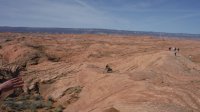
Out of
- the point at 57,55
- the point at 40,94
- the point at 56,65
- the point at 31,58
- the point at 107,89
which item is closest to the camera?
the point at 107,89

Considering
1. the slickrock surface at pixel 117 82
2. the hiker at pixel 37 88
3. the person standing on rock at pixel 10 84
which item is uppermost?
the person standing on rock at pixel 10 84

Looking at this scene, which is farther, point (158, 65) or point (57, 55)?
point (57, 55)

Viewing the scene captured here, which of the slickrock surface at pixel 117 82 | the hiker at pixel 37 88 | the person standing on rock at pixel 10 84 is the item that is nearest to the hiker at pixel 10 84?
the person standing on rock at pixel 10 84

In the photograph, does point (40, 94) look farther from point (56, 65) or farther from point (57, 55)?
point (57, 55)

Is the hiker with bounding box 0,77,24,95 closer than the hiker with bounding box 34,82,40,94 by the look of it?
Yes

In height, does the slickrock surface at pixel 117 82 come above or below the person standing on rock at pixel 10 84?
below

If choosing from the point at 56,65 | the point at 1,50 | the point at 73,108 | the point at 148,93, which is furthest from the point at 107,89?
the point at 1,50

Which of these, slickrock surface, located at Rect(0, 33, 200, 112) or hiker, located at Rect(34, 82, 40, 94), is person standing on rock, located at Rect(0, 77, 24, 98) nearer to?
slickrock surface, located at Rect(0, 33, 200, 112)

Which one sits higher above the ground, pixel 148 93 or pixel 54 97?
pixel 148 93

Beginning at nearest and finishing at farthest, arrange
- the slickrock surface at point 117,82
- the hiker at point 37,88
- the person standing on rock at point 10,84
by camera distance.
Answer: the person standing on rock at point 10,84 < the slickrock surface at point 117,82 < the hiker at point 37,88

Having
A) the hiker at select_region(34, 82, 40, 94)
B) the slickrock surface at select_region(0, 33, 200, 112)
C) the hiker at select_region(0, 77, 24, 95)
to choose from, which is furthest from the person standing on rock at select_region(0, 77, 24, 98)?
the hiker at select_region(34, 82, 40, 94)

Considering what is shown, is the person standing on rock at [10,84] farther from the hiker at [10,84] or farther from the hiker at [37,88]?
the hiker at [37,88]
